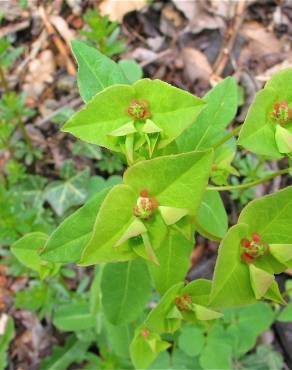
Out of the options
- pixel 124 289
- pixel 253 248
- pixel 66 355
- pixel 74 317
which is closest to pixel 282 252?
pixel 253 248

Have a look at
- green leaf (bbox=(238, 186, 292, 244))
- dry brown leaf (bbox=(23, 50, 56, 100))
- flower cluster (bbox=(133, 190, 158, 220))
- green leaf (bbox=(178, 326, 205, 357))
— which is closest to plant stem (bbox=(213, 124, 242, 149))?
green leaf (bbox=(238, 186, 292, 244))

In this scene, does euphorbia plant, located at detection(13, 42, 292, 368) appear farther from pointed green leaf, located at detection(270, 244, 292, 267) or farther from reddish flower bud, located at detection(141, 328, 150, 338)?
reddish flower bud, located at detection(141, 328, 150, 338)

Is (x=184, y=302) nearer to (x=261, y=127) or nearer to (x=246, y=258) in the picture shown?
(x=246, y=258)

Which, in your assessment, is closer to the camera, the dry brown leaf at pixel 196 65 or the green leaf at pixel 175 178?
the green leaf at pixel 175 178

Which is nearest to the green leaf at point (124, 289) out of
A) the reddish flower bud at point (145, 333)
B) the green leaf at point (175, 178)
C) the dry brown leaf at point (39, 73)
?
the reddish flower bud at point (145, 333)

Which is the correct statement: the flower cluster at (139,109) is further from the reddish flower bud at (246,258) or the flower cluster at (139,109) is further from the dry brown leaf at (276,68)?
the dry brown leaf at (276,68)

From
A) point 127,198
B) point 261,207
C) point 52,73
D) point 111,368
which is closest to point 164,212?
point 127,198

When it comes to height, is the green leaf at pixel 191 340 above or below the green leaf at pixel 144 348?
below
